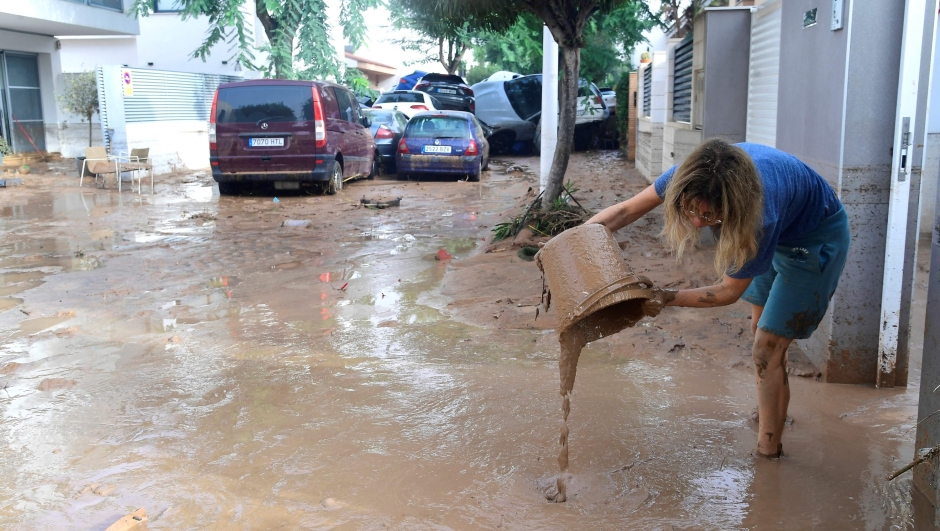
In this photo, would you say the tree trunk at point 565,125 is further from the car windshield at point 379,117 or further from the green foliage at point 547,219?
the car windshield at point 379,117

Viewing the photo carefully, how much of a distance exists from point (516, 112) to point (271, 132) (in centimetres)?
1025

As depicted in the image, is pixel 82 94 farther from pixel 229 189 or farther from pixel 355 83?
pixel 355 83

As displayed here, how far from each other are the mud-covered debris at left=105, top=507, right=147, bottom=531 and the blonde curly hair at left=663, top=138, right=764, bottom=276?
7.40ft

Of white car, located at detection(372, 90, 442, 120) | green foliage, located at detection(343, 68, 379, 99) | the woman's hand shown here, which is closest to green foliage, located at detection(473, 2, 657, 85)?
white car, located at detection(372, 90, 442, 120)

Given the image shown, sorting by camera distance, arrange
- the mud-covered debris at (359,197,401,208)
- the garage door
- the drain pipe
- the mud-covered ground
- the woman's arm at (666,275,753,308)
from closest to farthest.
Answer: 1. the woman's arm at (666,275,753,308)
2. the mud-covered ground
3. the garage door
4. the drain pipe
5. the mud-covered debris at (359,197,401,208)

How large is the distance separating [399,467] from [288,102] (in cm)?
967

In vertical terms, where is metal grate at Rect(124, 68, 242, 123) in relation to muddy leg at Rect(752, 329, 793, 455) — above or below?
above

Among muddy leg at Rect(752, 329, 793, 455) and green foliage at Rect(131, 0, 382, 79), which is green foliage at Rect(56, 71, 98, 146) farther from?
muddy leg at Rect(752, 329, 793, 455)

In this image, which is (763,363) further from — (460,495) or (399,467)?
(399,467)

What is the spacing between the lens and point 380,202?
1194 centimetres

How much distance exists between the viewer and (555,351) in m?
5.14

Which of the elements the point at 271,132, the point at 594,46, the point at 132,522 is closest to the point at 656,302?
the point at 132,522

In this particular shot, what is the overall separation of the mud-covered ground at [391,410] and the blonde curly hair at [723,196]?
3.72 ft

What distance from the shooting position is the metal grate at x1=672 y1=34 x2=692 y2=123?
9.98 m
